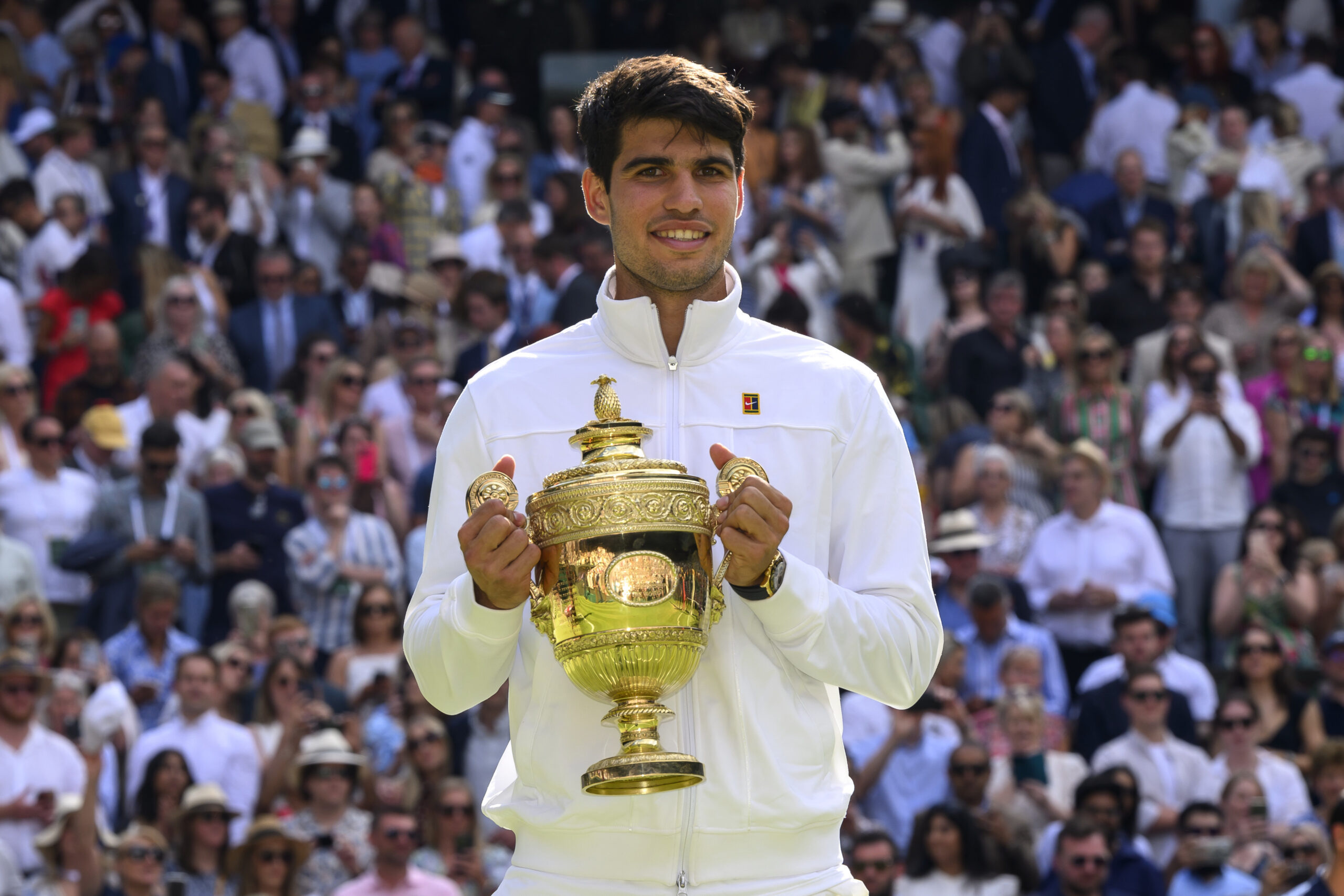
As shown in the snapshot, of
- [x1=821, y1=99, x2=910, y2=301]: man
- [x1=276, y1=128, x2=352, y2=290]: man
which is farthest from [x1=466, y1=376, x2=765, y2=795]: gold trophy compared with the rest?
[x1=276, y1=128, x2=352, y2=290]: man

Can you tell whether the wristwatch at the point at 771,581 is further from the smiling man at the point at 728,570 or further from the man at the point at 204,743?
the man at the point at 204,743

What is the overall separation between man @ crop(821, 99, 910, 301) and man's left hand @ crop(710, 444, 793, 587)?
13442mm

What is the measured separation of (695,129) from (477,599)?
3.26ft

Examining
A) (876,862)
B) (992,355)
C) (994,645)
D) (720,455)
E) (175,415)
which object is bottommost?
(876,862)

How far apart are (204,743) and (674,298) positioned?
24.9ft

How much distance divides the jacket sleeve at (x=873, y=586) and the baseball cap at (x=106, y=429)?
32.5 feet

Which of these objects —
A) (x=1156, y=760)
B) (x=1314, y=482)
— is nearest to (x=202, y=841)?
(x=1156, y=760)

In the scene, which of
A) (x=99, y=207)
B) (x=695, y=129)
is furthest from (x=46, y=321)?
(x=695, y=129)

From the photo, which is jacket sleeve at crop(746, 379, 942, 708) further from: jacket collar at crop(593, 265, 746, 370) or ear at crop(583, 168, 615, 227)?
ear at crop(583, 168, 615, 227)

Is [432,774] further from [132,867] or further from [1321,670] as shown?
[1321,670]

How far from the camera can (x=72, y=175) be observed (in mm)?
16656

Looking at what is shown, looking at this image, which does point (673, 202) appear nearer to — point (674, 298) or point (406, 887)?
point (674, 298)

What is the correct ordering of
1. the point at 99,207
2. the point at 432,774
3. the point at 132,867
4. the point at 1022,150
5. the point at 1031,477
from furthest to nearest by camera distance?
the point at 1022,150, the point at 99,207, the point at 1031,477, the point at 432,774, the point at 132,867

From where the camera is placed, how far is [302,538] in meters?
13.1
